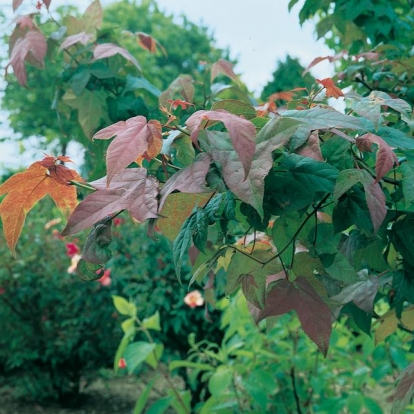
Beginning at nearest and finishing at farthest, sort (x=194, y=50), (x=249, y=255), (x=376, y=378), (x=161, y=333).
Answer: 1. (x=249, y=255)
2. (x=376, y=378)
3. (x=161, y=333)
4. (x=194, y=50)

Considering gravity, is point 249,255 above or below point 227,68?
below

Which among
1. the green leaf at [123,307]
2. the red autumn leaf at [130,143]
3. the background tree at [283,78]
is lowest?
the red autumn leaf at [130,143]

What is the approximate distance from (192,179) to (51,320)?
5067 mm

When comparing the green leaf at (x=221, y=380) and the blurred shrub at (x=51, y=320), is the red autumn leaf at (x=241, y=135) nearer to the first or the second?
the green leaf at (x=221, y=380)

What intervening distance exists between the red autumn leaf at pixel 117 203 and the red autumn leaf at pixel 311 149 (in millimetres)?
201

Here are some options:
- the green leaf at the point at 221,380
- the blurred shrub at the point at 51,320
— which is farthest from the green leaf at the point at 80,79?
the blurred shrub at the point at 51,320

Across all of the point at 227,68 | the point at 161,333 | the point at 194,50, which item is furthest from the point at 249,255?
the point at 194,50

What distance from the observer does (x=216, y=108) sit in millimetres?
877

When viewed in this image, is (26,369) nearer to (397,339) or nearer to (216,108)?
(397,339)

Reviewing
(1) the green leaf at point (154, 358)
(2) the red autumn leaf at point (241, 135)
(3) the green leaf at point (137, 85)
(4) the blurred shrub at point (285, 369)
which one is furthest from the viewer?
Result: (1) the green leaf at point (154, 358)

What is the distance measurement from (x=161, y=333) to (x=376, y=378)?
7.60 ft

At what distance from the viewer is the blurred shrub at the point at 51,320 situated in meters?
5.28

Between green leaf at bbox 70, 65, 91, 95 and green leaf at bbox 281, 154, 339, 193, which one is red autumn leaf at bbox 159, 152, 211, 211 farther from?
green leaf at bbox 70, 65, 91, 95

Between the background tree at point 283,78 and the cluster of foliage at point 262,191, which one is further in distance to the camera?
the background tree at point 283,78
